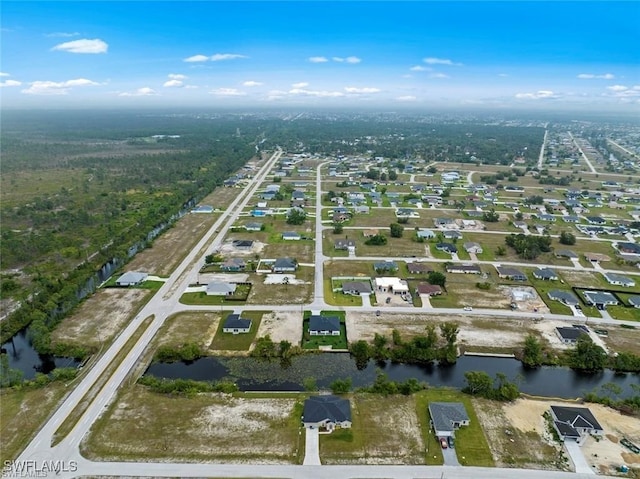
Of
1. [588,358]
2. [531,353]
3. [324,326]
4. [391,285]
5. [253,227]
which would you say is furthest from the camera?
[253,227]

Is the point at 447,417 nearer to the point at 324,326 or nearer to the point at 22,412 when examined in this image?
the point at 324,326

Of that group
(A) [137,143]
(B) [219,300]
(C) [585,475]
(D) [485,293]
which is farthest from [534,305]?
(A) [137,143]

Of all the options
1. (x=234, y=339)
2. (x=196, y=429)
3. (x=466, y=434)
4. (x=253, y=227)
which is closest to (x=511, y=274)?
(x=466, y=434)

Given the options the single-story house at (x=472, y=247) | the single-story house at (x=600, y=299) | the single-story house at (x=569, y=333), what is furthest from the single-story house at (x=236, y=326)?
the single-story house at (x=600, y=299)

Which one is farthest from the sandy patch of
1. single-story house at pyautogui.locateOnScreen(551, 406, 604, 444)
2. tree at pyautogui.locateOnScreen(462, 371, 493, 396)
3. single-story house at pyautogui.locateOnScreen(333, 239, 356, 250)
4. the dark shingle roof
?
single-story house at pyautogui.locateOnScreen(551, 406, 604, 444)

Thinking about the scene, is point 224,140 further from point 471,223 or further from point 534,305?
point 534,305
